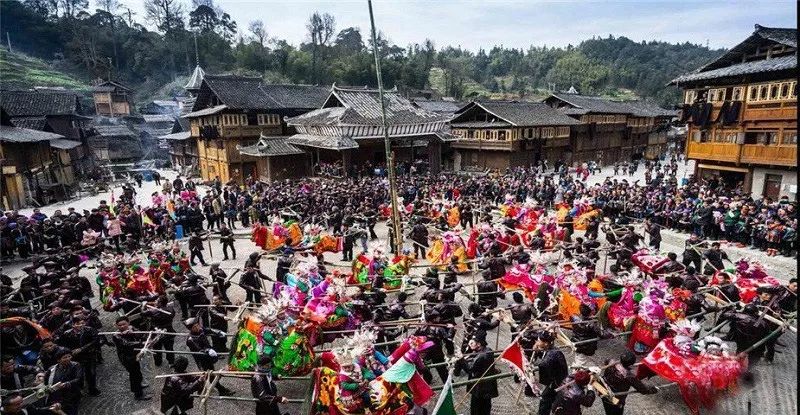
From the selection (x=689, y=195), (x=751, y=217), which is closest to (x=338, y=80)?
(x=689, y=195)

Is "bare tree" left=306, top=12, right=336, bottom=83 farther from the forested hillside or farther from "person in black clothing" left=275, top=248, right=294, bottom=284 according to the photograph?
"person in black clothing" left=275, top=248, right=294, bottom=284

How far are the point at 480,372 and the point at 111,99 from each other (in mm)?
64662

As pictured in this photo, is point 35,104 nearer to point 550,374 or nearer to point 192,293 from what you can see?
point 192,293

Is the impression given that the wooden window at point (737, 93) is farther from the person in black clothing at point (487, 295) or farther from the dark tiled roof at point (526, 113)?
the person in black clothing at point (487, 295)

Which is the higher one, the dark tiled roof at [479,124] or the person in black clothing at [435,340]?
the dark tiled roof at [479,124]

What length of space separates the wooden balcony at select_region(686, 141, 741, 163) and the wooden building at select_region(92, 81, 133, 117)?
63.1m

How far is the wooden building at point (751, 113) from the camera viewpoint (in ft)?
72.9

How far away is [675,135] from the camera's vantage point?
198 ft

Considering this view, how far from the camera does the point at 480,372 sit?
711 centimetres

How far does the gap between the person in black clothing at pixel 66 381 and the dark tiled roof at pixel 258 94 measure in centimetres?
2981

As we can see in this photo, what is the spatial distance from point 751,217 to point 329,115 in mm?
25808

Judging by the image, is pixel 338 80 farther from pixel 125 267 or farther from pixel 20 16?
pixel 125 267

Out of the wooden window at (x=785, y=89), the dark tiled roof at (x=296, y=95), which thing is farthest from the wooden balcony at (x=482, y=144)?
the wooden window at (x=785, y=89)

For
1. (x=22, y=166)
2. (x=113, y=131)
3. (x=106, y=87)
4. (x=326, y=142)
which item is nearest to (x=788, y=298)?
(x=326, y=142)
